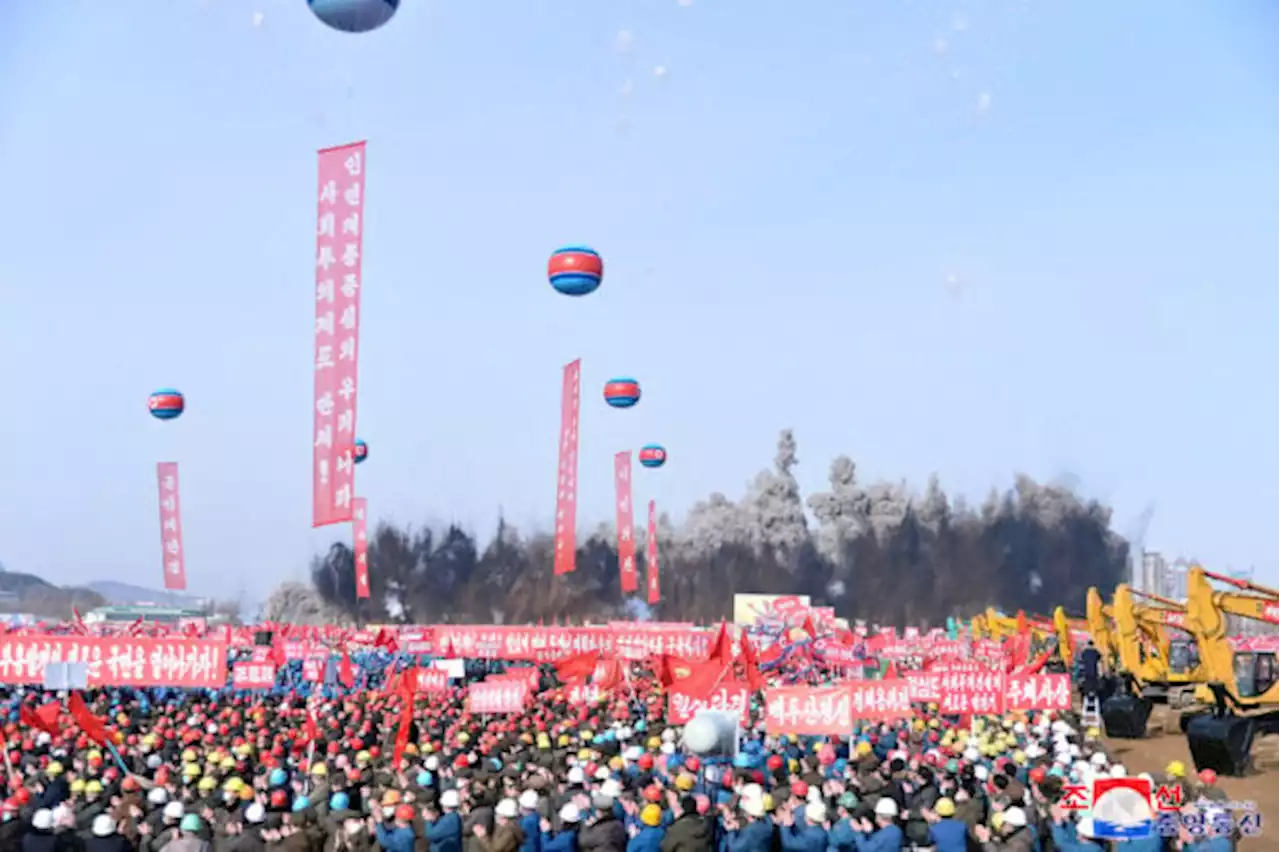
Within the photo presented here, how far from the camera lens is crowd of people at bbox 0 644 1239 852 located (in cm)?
1209

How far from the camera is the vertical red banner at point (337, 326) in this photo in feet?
64.0

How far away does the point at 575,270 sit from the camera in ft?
96.4

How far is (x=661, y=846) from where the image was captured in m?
12.1

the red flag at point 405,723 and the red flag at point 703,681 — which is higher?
the red flag at point 703,681

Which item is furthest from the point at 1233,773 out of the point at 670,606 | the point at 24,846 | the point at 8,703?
the point at 670,606

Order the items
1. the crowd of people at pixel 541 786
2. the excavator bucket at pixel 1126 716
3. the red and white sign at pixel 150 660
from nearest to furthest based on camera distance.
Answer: the crowd of people at pixel 541 786 < the red and white sign at pixel 150 660 < the excavator bucket at pixel 1126 716

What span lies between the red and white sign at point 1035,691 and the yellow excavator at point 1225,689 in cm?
508

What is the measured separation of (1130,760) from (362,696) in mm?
16137

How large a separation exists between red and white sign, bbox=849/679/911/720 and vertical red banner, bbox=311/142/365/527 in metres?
7.60

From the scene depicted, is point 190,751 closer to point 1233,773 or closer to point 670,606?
point 1233,773

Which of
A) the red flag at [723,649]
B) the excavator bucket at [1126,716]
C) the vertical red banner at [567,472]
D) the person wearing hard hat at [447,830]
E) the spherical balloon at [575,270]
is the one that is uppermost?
the spherical balloon at [575,270]

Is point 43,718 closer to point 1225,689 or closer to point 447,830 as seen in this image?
point 447,830

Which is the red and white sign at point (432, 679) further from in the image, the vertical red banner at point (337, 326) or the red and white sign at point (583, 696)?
the vertical red banner at point (337, 326)

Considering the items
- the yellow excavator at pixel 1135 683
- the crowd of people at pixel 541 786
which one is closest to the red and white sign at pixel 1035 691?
the crowd of people at pixel 541 786
